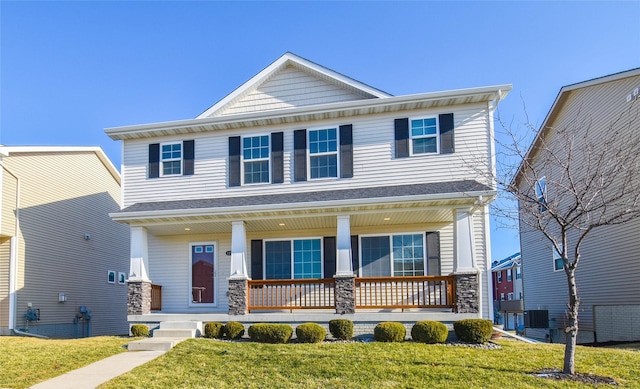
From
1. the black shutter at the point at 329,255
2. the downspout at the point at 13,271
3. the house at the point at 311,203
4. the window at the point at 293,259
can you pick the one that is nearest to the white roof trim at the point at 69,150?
the downspout at the point at 13,271

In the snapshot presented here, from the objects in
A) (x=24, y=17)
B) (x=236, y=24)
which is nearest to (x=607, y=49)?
(x=236, y=24)

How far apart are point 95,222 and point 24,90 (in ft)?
19.2

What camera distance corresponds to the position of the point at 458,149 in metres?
12.7

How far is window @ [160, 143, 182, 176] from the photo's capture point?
46.8 ft

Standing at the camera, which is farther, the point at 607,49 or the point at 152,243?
the point at 152,243

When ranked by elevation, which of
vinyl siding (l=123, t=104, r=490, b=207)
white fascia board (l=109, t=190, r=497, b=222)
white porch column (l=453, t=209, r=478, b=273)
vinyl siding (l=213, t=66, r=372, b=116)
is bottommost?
white porch column (l=453, t=209, r=478, b=273)

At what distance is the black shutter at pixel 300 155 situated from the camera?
13.5 metres

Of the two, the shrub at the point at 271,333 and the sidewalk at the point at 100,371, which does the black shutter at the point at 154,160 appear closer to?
the sidewalk at the point at 100,371

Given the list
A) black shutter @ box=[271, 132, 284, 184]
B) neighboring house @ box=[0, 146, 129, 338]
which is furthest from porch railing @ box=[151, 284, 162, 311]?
black shutter @ box=[271, 132, 284, 184]

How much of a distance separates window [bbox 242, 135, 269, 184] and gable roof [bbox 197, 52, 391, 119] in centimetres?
142

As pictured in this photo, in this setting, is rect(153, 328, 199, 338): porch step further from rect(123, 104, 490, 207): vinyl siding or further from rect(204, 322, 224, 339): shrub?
rect(123, 104, 490, 207): vinyl siding

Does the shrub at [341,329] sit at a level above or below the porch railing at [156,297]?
below

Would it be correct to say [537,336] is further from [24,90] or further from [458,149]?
[24,90]

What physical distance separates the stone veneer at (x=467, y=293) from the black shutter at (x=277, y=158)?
5.51 m
